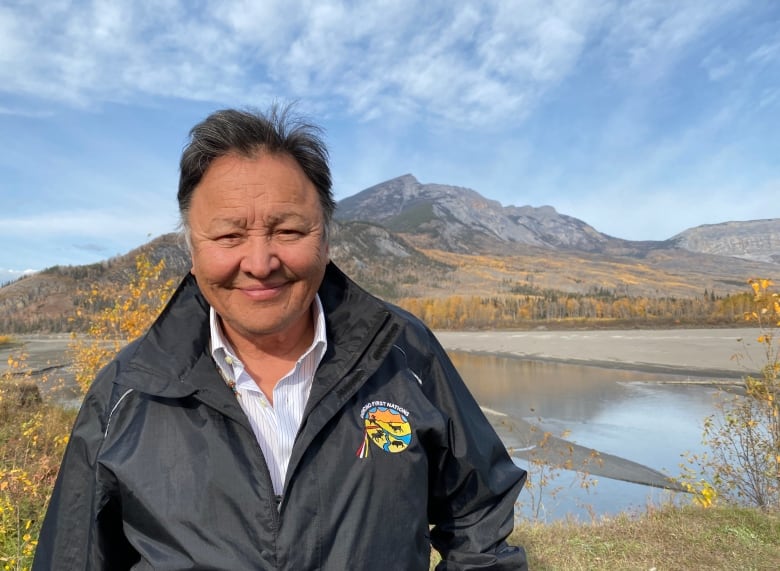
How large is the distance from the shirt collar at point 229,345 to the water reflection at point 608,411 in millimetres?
8035

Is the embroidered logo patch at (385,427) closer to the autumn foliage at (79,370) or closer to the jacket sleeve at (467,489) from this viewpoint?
the jacket sleeve at (467,489)

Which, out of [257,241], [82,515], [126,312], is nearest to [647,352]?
[126,312]

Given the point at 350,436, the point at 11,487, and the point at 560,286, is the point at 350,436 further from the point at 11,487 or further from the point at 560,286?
the point at 560,286

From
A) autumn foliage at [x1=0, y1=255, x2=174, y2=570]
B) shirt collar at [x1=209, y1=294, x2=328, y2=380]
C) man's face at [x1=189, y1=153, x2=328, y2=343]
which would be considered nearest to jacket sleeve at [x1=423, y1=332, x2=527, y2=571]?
shirt collar at [x1=209, y1=294, x2=328, y2=380]

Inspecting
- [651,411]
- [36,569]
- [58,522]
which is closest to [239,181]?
[58,522]

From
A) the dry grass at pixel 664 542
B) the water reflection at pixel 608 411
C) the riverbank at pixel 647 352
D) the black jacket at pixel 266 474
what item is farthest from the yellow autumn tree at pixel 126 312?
the riverbank at pixel 647 352

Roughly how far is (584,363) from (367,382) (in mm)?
43172

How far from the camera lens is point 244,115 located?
204cm

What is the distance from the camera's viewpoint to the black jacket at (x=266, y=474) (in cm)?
166

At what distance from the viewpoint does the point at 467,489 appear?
2.06 m

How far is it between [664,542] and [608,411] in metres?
17.8

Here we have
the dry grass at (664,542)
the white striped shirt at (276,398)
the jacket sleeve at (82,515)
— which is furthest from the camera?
the dry grass at (664,542)

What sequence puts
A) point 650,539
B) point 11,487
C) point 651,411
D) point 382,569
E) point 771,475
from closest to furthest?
point 382,569
point 650,539
point 11,487
point 771,475
point 651,411

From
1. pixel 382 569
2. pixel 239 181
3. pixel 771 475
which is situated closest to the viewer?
pixel 382 569
